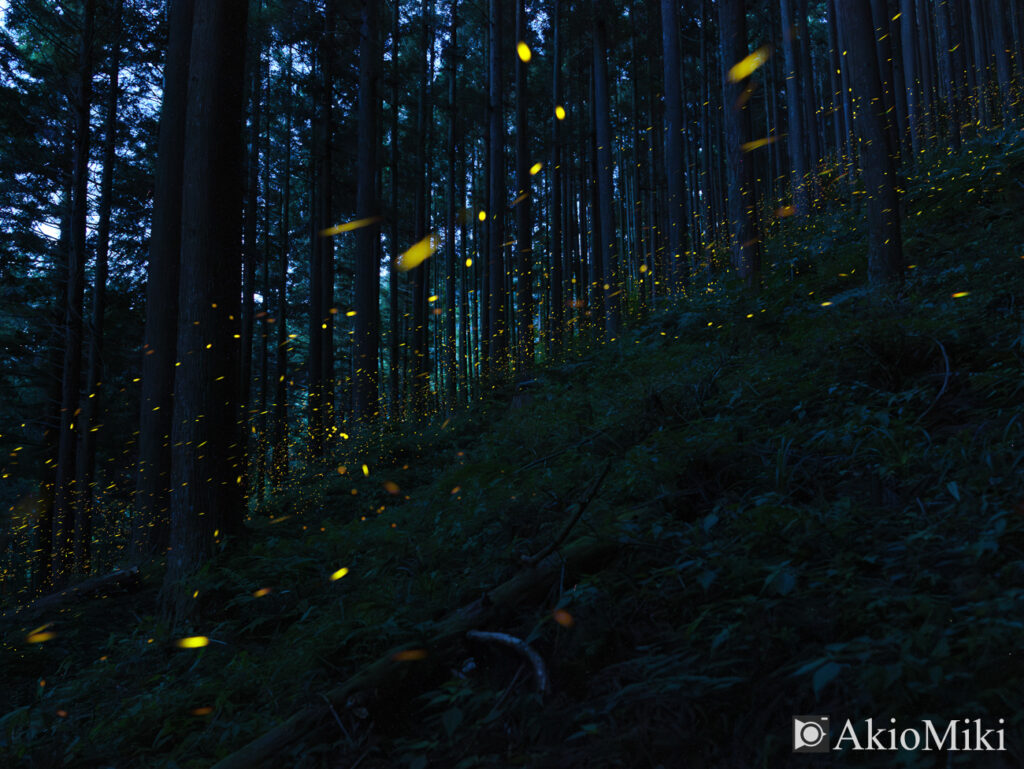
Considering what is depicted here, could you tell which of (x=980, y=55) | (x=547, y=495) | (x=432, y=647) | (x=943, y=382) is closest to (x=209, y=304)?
(x=547, y=495)

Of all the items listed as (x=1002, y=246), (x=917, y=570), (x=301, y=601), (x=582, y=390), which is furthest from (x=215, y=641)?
(x=1002, y=246)

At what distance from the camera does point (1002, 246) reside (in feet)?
19.9

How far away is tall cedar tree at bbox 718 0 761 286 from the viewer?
8.95m

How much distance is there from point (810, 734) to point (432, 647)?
180cm

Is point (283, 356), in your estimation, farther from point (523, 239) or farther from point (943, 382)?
point (943, 382)

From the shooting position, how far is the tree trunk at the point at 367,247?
12.3 meters

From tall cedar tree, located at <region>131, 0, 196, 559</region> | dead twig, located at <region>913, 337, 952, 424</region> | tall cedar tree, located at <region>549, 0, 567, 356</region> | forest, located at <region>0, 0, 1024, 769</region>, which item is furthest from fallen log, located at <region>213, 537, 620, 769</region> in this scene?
tall cedar tree, located at <region>549, 0, 567, 356</region>

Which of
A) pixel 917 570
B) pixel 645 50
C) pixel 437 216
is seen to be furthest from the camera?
pixel 437 216

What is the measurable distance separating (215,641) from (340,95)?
54.1 ft

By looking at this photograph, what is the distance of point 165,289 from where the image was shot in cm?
795

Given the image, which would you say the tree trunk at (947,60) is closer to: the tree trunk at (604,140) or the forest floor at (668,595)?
the tree trunk at (604,140)

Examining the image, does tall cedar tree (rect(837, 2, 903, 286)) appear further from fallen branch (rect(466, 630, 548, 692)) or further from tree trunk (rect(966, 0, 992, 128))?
tree trunk (rect(966, 0, 992, 128))

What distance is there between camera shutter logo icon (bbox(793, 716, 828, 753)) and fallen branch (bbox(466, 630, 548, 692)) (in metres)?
1.00

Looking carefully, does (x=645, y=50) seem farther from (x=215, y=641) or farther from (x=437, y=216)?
(x=215, y=641)
